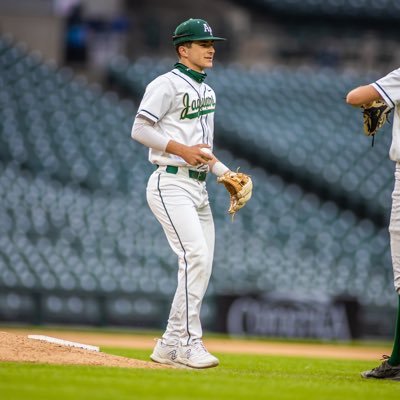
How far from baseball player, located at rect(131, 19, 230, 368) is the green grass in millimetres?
288

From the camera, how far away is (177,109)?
211 inches

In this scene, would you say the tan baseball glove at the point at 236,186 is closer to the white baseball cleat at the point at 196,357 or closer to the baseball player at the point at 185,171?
the baseball player at the point at 185,171

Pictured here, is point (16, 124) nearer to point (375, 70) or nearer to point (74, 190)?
point (74, 190)

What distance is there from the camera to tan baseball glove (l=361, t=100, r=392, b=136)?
17.3 feet

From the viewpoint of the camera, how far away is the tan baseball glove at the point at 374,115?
529 cm

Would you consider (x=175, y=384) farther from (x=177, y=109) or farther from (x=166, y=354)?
(x=177, y=109)

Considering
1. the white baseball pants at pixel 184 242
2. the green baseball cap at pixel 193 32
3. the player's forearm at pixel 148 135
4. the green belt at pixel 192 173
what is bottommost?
the white baseball pants at pixel 184 242

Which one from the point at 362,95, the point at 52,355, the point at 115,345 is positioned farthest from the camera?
the point at 115,345

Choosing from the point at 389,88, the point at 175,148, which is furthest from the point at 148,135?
the point at 389,88

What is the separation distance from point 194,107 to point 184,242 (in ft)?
2.39

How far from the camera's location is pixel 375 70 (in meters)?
21.5

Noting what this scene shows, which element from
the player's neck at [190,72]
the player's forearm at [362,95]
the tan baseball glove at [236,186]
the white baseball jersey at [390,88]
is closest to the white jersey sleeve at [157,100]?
the player's neck at [190,72]

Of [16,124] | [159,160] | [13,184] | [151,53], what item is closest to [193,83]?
[159,160]

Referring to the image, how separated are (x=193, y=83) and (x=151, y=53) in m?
15.9
